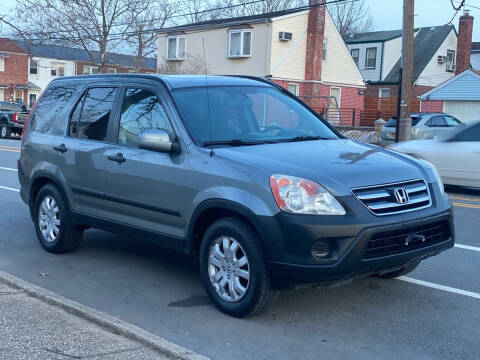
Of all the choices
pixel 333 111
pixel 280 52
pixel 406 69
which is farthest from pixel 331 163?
pixel 333 111

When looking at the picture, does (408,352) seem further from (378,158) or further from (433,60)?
(433,60)

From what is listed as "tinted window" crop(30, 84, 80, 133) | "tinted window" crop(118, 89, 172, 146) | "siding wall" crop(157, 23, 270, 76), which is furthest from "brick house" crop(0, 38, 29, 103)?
"tinted window" crop(118, 89, 172, 146)

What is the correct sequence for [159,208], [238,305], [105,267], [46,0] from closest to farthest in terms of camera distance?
[238,305] → [159,208] → [105,267] → [46,0]

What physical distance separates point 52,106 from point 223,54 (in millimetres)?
29207

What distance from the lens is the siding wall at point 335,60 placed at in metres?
37.2

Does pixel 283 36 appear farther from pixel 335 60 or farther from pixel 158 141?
pixel 158 141

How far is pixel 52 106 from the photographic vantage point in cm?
732

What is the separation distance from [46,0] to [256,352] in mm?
36993

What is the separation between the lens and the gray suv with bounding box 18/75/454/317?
4531 millimetres

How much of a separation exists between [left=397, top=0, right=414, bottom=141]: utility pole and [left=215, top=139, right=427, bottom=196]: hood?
12.4 metres

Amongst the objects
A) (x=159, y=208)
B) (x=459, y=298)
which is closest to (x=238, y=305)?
(x=159, y=208)

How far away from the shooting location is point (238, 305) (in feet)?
16.1

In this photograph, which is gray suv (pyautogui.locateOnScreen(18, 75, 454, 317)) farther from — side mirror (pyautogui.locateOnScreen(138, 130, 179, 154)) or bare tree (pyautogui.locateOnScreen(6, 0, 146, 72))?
bare tree (pyautogui.locateOnScreen(6, 0, 146, 72))

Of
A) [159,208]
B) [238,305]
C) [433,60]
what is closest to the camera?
[238,305]
